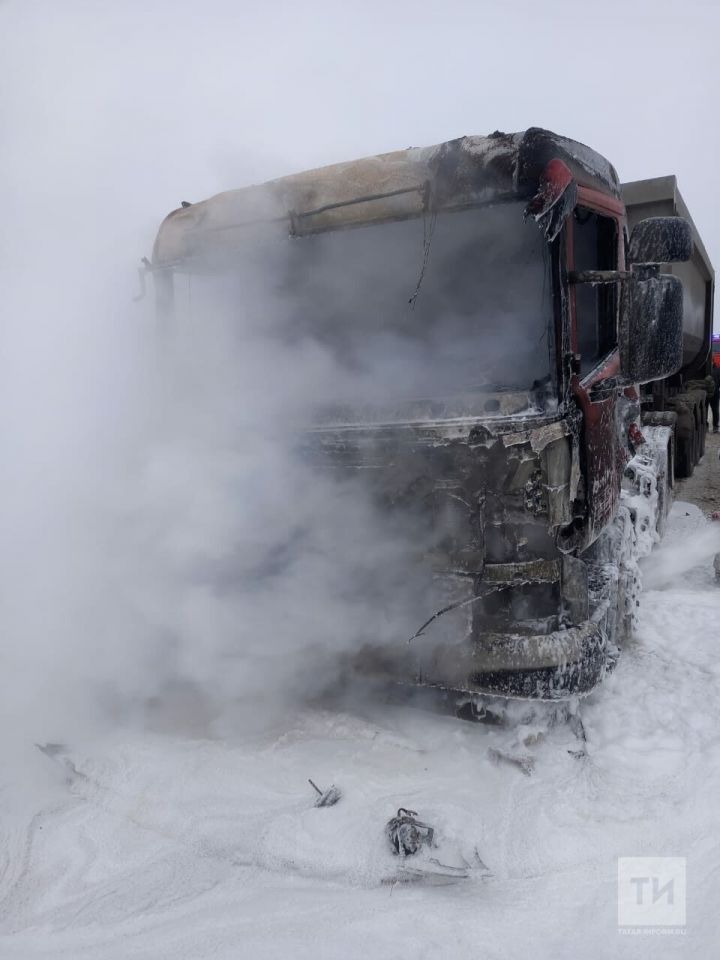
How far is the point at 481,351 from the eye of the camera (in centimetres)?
301

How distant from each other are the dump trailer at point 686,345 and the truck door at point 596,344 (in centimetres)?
358

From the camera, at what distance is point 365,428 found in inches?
116

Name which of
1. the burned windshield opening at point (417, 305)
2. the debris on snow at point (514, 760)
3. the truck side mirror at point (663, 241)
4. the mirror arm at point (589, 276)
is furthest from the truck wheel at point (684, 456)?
the debris on snow at point (514, 760)

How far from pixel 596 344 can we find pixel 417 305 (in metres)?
0.88

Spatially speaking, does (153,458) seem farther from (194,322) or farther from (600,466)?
(600,466)

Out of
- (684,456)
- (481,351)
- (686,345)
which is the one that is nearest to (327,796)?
(481,351)

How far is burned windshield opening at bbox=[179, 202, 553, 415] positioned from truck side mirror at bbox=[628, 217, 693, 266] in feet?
2.00

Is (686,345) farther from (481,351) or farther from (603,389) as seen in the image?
(481,351)

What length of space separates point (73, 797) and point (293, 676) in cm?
105

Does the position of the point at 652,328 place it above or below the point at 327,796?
above

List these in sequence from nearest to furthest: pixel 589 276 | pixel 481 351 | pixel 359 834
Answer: pixel 359 834 < pixel 589 276 < pixel 481 351

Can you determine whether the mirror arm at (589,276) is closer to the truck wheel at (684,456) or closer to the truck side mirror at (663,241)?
the truck side mirror at (663,241)

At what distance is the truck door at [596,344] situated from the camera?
9.75ft

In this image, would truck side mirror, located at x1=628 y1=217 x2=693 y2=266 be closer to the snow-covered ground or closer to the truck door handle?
the truck door handle
